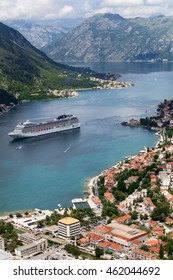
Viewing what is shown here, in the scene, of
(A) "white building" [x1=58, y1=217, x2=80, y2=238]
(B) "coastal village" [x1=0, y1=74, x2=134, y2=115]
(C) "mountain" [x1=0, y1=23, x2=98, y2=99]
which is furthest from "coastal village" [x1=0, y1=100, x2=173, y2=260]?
(C) "mountain" [x1=0, y1=23, x2=98, y2=99]

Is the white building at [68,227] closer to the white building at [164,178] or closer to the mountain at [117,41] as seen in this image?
the white building at [164,178]

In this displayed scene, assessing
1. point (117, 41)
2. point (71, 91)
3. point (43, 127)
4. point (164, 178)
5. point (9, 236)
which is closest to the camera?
point (9, 236)

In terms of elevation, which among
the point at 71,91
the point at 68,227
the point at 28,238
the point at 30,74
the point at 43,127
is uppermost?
the point at 30,74

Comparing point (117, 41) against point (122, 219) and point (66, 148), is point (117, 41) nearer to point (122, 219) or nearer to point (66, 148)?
point (66, 148)

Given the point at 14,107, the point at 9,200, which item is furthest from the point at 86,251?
Answer: the point at 14,107

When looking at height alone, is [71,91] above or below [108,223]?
above

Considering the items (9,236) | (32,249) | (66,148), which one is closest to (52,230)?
(9,236)
